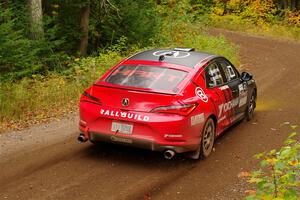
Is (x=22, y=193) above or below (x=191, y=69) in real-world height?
below

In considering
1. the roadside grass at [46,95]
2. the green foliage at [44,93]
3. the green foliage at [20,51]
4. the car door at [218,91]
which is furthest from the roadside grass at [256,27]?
the car door at [218,91]

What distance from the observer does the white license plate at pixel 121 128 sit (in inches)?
265

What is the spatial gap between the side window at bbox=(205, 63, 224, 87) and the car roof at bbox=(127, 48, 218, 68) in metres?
0.20

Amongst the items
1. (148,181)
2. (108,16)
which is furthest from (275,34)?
(148,181)

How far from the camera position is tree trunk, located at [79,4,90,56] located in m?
16.2

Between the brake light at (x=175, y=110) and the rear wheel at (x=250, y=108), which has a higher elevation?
the brake light at (x=175, y=110)

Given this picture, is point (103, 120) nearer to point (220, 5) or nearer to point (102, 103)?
point (102, 103)

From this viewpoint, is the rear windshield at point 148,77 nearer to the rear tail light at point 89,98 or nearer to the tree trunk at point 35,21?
the rear tail light at point 89,98

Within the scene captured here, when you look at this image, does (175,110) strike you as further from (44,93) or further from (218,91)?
(44,93)

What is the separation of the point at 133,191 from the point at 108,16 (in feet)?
38.3

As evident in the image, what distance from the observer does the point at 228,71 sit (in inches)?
347

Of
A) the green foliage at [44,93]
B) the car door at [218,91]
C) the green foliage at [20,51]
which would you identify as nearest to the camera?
the car door at [218,91]

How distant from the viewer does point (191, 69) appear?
7.54 m

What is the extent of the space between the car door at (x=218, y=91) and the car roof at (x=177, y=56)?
25 cm
